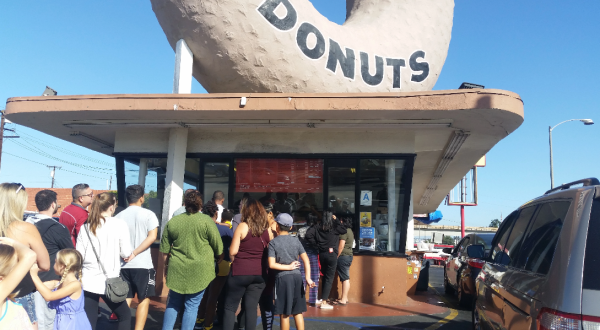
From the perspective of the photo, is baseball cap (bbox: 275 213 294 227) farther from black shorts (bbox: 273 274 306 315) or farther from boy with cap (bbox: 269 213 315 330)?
black shorts (bbox: 273 274 306 315)

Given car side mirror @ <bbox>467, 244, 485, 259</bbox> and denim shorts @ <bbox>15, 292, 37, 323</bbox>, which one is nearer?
denim shorts @ <bbox>15, 292, 37, 323</bbox>

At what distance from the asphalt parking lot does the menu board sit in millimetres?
2415

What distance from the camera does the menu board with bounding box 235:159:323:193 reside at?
28.4 ft

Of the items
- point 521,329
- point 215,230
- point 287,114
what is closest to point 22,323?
point 215,230

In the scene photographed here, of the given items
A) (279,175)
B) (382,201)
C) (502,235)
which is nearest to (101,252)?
(502,235)

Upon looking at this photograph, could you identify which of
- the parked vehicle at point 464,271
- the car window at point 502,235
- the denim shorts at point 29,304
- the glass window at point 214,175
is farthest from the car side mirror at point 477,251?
the glass window at point 214,175

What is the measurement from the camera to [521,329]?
290cm

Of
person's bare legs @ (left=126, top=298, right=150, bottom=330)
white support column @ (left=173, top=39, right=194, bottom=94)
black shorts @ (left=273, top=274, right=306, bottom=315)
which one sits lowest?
person's bare legs @ (left=126, top=298, right=150, bottom=330)

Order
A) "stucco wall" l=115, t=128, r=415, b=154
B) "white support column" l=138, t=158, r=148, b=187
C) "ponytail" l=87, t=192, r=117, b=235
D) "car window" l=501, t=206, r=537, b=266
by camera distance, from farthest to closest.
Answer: "white support column" l=138, t=158, r=148, b=187 < "stucco wall" l=115, t=128, r=415, b=154 < "ponytail" l=87, t=192, r=117, b=235 < "car window" l=501, t=206, r=537, b=266

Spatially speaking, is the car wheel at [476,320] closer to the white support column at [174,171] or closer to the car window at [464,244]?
the white support column at [174,171]

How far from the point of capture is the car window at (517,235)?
3.87 m

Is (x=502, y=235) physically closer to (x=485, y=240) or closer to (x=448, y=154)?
(x=448, y=154)

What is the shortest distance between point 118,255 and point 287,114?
3619 millimetres

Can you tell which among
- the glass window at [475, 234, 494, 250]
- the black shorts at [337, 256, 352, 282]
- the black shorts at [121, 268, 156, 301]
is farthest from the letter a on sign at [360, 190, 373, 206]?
the black shorts at [121, 268, 156, 301]
